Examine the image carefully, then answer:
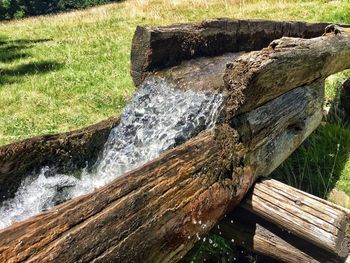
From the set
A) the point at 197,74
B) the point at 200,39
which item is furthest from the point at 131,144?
the point at 200,39

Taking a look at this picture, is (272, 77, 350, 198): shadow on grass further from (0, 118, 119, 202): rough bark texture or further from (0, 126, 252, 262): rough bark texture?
(0, 118, 119, 202): rough bark texture

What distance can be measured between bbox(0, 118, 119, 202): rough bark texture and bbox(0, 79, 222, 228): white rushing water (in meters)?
0.08

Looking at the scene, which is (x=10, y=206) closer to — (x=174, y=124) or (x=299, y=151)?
(x=174, y=124)

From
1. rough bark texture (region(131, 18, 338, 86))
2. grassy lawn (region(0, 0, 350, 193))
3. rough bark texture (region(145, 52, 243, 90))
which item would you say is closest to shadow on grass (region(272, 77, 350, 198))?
grassy lawn (region(0, 0, 350, 193))

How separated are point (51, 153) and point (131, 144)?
0.89m

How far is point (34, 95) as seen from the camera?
10.0m

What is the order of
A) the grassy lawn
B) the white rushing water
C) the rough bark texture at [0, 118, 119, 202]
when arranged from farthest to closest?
the grassy lawn
the white rushing water
the rough bark texture at [0, 118, 119, 202]

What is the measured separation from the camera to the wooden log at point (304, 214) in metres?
4.02

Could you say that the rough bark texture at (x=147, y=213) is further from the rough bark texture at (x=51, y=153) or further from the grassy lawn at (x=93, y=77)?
the grassy lawn at (x=93, y=77)

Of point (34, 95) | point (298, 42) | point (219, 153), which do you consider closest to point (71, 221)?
point (219, 153)

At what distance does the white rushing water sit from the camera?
4602mm

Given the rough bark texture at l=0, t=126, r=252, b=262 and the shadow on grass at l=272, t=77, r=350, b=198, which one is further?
the shadow on grass at l=272, t=77, r=350, b=198

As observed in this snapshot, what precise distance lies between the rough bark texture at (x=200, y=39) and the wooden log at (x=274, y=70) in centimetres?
188

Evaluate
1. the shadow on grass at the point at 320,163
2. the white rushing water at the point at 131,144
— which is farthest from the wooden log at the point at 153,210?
the shadow on grass at the point at 320,163
